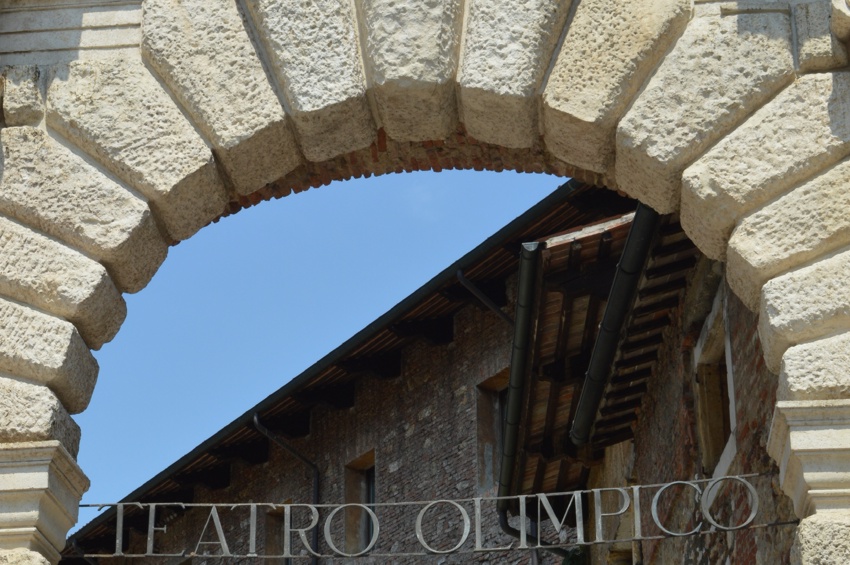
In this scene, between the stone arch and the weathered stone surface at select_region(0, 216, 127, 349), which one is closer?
the stone arch

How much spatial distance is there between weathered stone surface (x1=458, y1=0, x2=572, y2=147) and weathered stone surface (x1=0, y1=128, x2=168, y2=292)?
1.14m

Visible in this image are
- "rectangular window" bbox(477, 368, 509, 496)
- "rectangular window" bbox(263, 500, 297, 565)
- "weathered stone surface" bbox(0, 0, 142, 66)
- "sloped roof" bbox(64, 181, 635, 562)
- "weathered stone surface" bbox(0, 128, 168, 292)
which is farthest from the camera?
"rectangular window" bbox(263, 500, 297, 565)

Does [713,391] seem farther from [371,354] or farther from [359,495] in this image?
[359,495]

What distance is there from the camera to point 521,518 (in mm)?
5113

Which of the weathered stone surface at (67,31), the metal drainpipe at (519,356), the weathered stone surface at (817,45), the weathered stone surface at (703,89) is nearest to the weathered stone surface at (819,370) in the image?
the weathered stone surface at (703,89)

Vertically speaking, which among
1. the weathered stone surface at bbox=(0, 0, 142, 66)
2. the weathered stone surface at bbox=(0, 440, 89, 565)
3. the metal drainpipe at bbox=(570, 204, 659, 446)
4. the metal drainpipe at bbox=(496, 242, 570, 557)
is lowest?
the weathered stone surface at bbox=(0, 440, 89, 565)

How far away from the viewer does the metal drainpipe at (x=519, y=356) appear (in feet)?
28.7

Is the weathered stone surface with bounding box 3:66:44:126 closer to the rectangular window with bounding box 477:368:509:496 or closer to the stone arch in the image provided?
the stone arch

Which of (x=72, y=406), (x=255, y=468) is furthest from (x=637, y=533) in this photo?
(x=255, y=468)

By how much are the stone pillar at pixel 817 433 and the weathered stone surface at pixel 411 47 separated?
1450 mm

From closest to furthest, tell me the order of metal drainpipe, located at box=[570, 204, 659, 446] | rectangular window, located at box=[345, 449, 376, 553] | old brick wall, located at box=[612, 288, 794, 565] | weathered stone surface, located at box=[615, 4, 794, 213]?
weathered stone surface, located at box=[615, 4, 794, 213] → old brick wall, located at box=[612, 288, 794, 565] → metal drainpipe, located at box=[570, 204, 659, 446] → rectangular window, located at box=[345, 449, 376, 553]

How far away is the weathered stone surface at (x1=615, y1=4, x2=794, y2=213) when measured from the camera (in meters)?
4.89

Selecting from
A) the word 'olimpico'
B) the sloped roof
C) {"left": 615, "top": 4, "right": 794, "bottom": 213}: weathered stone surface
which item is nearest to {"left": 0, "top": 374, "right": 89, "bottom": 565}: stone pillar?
the word 'olimpico'

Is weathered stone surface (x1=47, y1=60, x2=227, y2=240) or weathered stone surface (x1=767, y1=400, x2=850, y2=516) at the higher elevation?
weathered stone surface (x1=47, y1=60, x2=227, y2=240)
